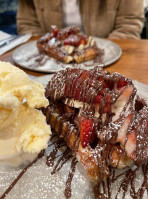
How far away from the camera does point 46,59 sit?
101 inches

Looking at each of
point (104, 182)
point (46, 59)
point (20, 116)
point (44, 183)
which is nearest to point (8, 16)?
point (46, 59)

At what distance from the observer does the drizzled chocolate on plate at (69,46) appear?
242 centimetres

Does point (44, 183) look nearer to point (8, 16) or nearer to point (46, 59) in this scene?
point (46, 59)

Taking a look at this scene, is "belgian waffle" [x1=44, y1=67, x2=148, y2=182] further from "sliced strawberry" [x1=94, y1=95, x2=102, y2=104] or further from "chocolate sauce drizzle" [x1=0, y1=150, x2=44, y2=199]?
"chocolate sauce drizzle" [x1=0, y1=150, x2=44, y2=199]

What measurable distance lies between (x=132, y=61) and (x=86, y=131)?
1562mm

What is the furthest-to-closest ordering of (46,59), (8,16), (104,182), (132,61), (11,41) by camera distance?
(8,16) < (11,41) < (46,59) < (132,61) < (104,182)

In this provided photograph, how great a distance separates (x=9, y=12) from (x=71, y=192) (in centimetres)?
491

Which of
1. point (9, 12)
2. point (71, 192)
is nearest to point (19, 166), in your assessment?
point (71, 192)

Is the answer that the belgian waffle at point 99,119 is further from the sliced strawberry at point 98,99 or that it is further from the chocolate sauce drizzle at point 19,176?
the chocolate sauce drizzle at point 19,176

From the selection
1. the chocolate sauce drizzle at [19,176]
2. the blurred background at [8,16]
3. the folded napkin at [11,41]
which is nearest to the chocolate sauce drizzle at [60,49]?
the folded napkin at [11,41]

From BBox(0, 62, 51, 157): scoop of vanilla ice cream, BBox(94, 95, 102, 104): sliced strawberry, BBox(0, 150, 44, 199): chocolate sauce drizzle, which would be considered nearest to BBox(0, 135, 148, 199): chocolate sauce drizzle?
BBox(0, 150, 44, 199): chocolate sauce drizzle

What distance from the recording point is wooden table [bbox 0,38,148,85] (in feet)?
6.98

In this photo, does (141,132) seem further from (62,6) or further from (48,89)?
(62,6)

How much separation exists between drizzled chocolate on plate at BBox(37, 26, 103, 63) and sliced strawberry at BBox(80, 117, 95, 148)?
138 centimetres
